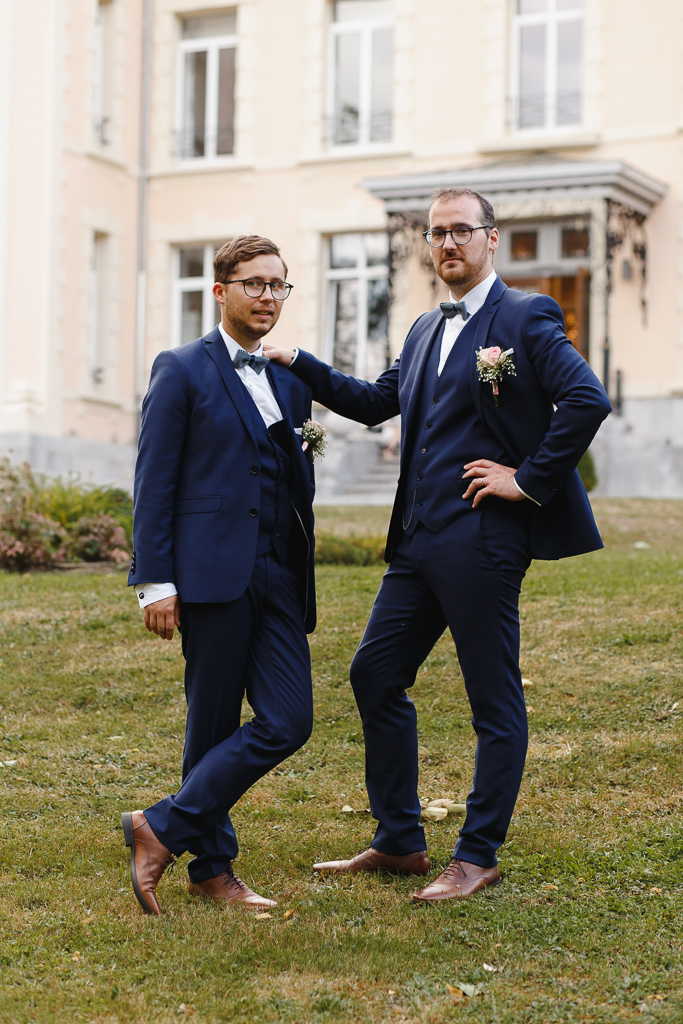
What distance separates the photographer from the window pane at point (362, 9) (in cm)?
2064

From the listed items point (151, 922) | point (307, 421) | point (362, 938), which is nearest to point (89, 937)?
point (151, 922)

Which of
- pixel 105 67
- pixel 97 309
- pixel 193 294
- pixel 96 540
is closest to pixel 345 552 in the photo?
pixel 96 540

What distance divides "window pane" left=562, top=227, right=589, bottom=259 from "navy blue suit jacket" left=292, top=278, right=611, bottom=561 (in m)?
15.6

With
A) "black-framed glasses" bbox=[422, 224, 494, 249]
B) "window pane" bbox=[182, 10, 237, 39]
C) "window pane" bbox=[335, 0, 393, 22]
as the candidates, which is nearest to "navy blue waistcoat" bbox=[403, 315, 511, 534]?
"black-framed glasses" bbox=[422, 224, 494, 249]

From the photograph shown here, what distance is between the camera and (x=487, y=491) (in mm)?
4238

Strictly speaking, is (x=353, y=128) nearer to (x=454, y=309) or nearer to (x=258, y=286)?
(x=454, y=309)

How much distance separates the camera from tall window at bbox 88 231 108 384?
2083 centimetres

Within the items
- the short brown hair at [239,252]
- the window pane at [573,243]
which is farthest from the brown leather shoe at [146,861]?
the window pane at [573,243]

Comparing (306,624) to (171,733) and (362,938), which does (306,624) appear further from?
(171,733)

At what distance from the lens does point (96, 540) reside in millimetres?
11047

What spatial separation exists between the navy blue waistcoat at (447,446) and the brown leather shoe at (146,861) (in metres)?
1.36

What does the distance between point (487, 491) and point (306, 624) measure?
784 millimetres

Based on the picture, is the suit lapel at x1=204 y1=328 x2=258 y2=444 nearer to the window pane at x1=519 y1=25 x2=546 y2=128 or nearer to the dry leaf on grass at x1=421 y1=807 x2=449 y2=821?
the dry leaf on grass at x1=421 y1=807 x2=449 y2=821

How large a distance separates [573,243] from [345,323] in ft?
12.8
